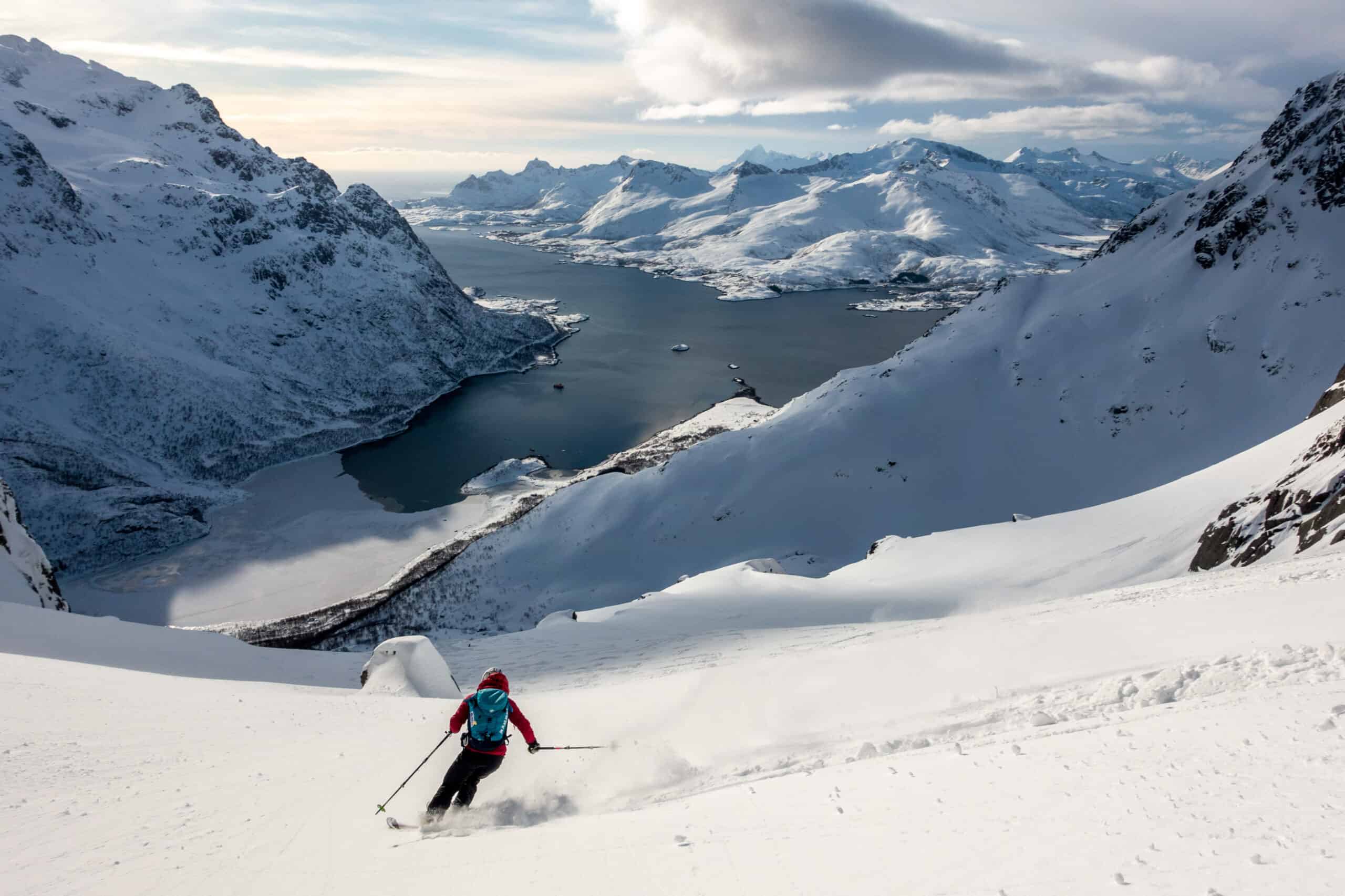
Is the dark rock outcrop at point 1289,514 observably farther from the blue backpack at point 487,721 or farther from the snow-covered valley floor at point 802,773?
the blue backpack at point 487,721

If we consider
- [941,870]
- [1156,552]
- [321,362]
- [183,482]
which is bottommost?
[1156,552]

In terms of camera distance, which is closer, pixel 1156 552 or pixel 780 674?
pixel 780 674

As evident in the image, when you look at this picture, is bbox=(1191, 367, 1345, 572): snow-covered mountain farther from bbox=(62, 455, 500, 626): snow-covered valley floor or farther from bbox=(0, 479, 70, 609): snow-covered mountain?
bbox=(62, 455, 500, 626): snow-covered valley floor

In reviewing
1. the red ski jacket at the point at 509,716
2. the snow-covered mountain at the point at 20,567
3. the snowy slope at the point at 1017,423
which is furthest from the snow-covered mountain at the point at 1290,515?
the snow-covered mountain at the point at 20,567

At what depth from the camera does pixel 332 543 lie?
234 ft

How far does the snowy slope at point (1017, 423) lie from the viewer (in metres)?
56.2

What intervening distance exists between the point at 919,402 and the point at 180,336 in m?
110

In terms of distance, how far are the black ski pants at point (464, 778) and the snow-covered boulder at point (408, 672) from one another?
27.3 ft

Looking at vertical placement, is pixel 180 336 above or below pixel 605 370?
above

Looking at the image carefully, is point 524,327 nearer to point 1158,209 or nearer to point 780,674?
point 1158,209

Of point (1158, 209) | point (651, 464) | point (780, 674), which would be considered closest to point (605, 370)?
point (651, 464)

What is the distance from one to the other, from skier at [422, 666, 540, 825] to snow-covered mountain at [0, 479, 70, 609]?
2680 cm

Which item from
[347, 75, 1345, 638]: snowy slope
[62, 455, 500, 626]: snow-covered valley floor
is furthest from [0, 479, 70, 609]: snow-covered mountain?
[62, 455, 500, 626]: snow-covered valley floor

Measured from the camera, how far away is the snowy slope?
56250 mm
